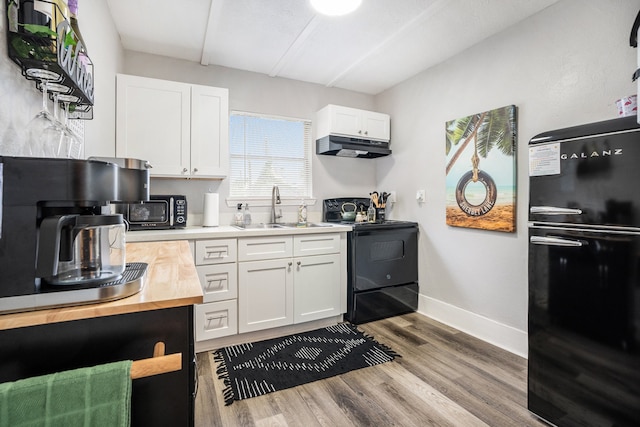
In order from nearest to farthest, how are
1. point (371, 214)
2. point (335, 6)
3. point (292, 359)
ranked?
point (335, 6), point (292, 359), point (371, 214)

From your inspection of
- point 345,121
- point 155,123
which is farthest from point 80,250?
point 345,121

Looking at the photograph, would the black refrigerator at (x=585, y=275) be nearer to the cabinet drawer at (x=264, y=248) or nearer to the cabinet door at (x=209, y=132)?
the cabinet drawer at (x=264, y=248)

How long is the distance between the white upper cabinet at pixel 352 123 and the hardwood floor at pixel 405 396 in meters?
2.18

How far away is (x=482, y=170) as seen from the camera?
2619 millimetres

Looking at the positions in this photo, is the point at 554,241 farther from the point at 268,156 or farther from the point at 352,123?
the point at 268,156

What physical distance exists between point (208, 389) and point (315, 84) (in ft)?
10.1

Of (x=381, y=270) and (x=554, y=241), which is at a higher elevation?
(x=554, y=241)

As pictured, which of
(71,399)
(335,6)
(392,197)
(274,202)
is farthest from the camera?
(392,197)

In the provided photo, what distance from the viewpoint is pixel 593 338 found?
143cm

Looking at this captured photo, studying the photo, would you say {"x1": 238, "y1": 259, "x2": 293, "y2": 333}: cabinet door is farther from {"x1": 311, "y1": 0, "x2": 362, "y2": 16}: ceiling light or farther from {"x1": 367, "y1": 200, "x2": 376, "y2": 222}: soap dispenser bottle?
{"x1": 311, "y1": 0, "x2": 362, "y2": 16}: ceiling light

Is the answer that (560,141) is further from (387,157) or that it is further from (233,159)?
(233,159)

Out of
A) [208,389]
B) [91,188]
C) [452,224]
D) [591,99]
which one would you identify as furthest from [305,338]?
[591,99]

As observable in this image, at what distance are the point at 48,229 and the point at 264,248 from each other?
187 centimetres

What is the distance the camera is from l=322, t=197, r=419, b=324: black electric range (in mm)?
2967
